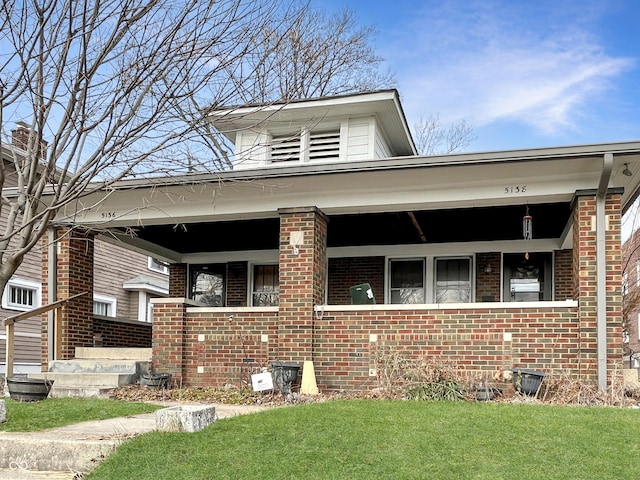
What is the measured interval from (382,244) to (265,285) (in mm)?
2740

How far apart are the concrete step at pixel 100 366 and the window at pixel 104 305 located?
35.3 feet

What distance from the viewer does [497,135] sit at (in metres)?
22.6

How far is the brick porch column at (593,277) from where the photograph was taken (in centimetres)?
867

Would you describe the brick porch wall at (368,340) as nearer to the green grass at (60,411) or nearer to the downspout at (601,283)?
the downspout at (601,283)

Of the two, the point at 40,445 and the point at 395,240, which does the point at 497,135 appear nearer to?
the point at 395,240

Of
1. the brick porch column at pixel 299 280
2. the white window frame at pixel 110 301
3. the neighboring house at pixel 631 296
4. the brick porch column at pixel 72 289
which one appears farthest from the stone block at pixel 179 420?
the white window frame at pixel 110 301

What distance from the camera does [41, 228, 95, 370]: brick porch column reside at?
11.4 m

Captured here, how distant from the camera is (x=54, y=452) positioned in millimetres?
5699

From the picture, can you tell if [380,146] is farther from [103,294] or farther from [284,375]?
[103,294]

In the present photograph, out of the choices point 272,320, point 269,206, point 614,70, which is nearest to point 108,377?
point 272,320

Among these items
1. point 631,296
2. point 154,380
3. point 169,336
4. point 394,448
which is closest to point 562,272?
point 169,336

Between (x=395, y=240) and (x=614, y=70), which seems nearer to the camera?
(x=395, y=240)

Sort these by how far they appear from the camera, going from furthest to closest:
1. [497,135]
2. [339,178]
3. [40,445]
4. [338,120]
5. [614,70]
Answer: [497,135] < [614,70] < [338,120] < [339,178] < [40,445]

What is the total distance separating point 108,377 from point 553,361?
21.1 feet
